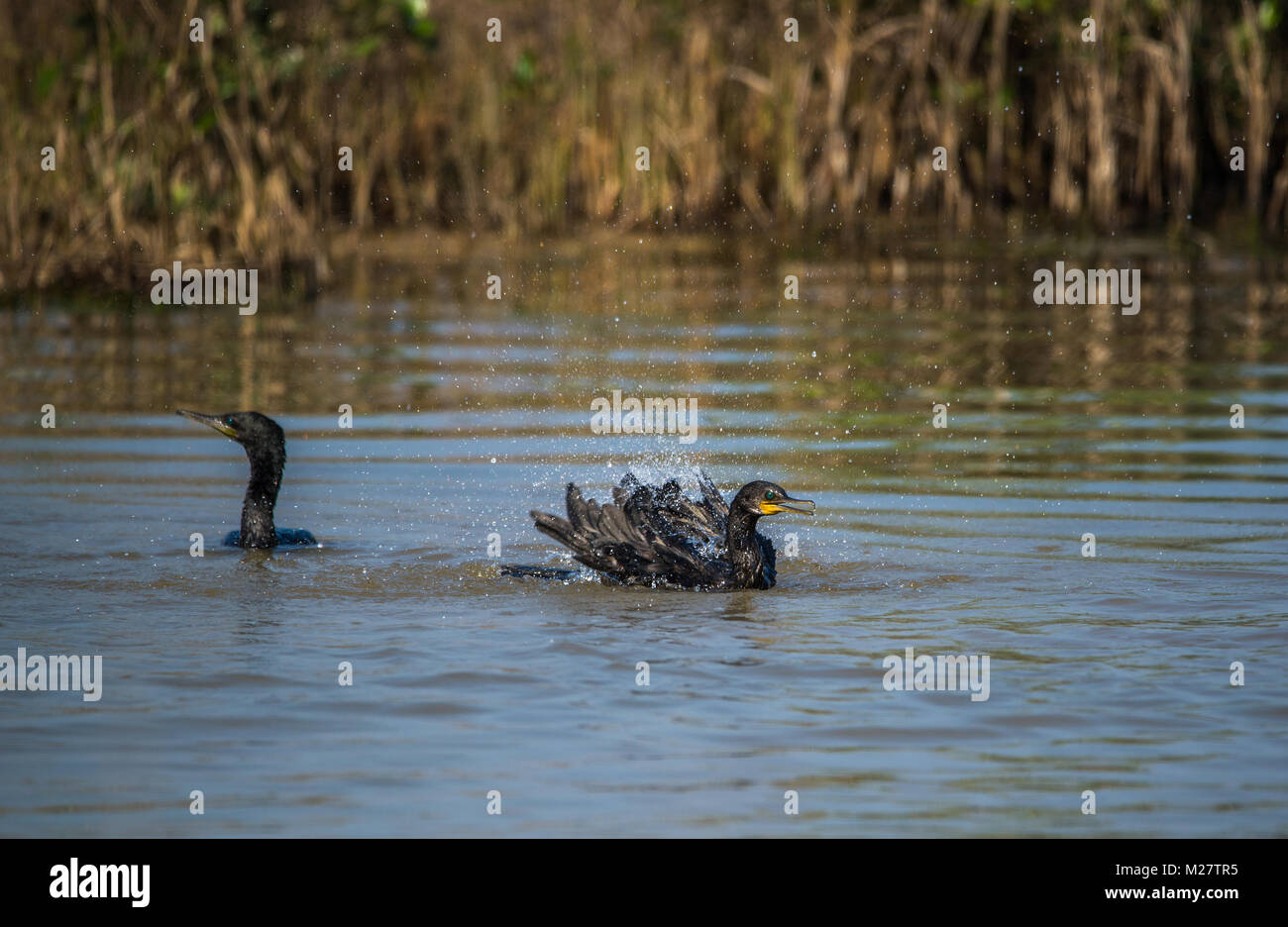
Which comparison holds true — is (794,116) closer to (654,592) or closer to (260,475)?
(260,475)

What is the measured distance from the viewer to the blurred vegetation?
22109mm

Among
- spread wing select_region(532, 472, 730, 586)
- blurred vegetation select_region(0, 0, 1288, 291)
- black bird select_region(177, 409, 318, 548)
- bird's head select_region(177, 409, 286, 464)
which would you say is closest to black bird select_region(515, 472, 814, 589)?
spread wing select_region(532, 472, 730, 586)

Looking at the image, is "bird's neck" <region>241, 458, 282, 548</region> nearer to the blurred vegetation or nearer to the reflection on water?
the reflection on water

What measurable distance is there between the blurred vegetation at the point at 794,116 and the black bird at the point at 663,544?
1207cm

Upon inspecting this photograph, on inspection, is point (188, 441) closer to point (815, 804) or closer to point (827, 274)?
point (815, 804)

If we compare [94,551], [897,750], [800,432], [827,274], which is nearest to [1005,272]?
[827,274]

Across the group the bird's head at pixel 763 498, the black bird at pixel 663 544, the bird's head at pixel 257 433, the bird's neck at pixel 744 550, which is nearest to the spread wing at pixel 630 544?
the black bird at pixel 663 544

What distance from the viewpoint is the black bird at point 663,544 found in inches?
326

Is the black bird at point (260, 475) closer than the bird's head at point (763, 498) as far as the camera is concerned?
No

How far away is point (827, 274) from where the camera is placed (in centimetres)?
1923

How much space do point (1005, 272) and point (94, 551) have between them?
39.7ft

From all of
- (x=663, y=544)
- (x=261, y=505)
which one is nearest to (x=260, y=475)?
(x=261, y=505)

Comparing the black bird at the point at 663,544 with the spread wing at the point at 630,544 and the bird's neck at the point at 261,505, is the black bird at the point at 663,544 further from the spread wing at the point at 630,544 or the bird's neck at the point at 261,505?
the bird's neck at the point at 261,505

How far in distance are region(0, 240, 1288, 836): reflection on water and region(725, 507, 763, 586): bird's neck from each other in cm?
17
